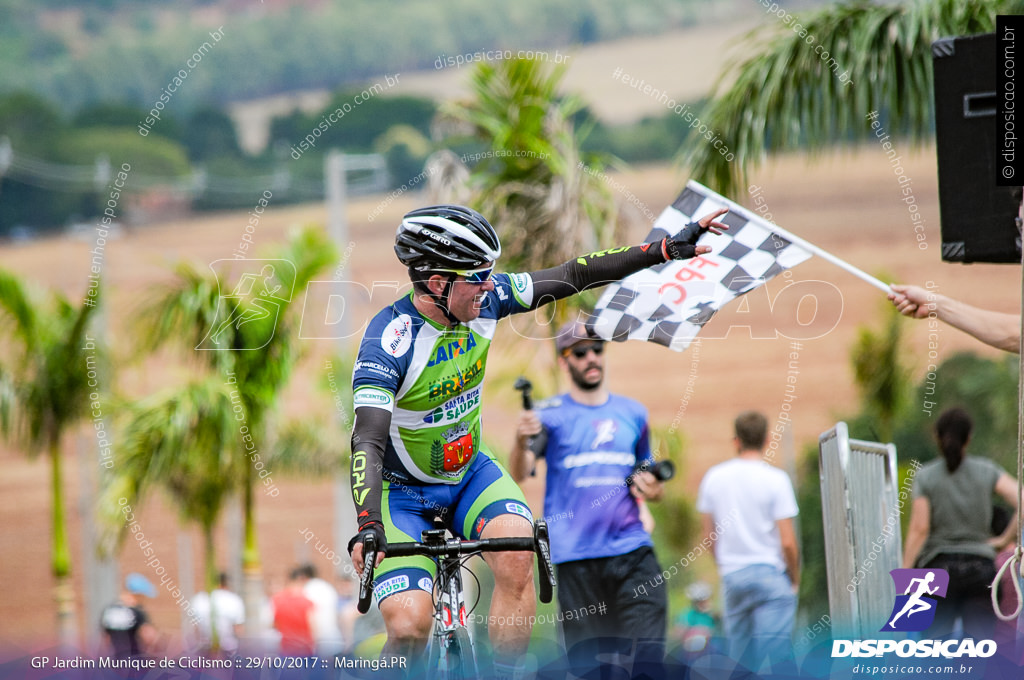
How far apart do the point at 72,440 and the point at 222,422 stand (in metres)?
39.4

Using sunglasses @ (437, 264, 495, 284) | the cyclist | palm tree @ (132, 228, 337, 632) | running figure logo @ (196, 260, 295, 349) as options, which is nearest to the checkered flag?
the cyclist

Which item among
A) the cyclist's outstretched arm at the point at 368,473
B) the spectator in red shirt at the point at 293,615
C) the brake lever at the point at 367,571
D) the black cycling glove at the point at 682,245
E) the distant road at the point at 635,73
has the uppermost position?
the distant road at the point at 635,73

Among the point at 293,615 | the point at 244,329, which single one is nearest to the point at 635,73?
the point at 244,329

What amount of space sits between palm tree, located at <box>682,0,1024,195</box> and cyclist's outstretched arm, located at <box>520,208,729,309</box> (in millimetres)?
3276

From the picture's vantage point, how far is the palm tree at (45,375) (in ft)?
40.5

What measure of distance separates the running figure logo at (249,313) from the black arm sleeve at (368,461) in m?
6.00

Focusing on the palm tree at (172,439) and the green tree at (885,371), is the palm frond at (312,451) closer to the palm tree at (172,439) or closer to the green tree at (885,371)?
the palm tree at (172,439)

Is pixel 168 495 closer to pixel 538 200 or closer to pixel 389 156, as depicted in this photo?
pixel 538 200

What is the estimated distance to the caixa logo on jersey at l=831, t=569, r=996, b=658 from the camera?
4438mm

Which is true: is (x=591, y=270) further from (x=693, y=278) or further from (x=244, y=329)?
(x=244, y=329)

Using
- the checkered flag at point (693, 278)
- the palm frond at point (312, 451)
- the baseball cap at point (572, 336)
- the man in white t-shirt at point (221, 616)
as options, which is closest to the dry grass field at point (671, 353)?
the palm frond at point (312, 451)

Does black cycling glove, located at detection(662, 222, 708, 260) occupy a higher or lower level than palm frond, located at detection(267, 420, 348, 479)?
higher

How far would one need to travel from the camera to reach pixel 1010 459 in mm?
22594

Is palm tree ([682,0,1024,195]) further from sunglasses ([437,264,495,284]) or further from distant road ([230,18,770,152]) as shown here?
distant road ([230,18,770,152])
